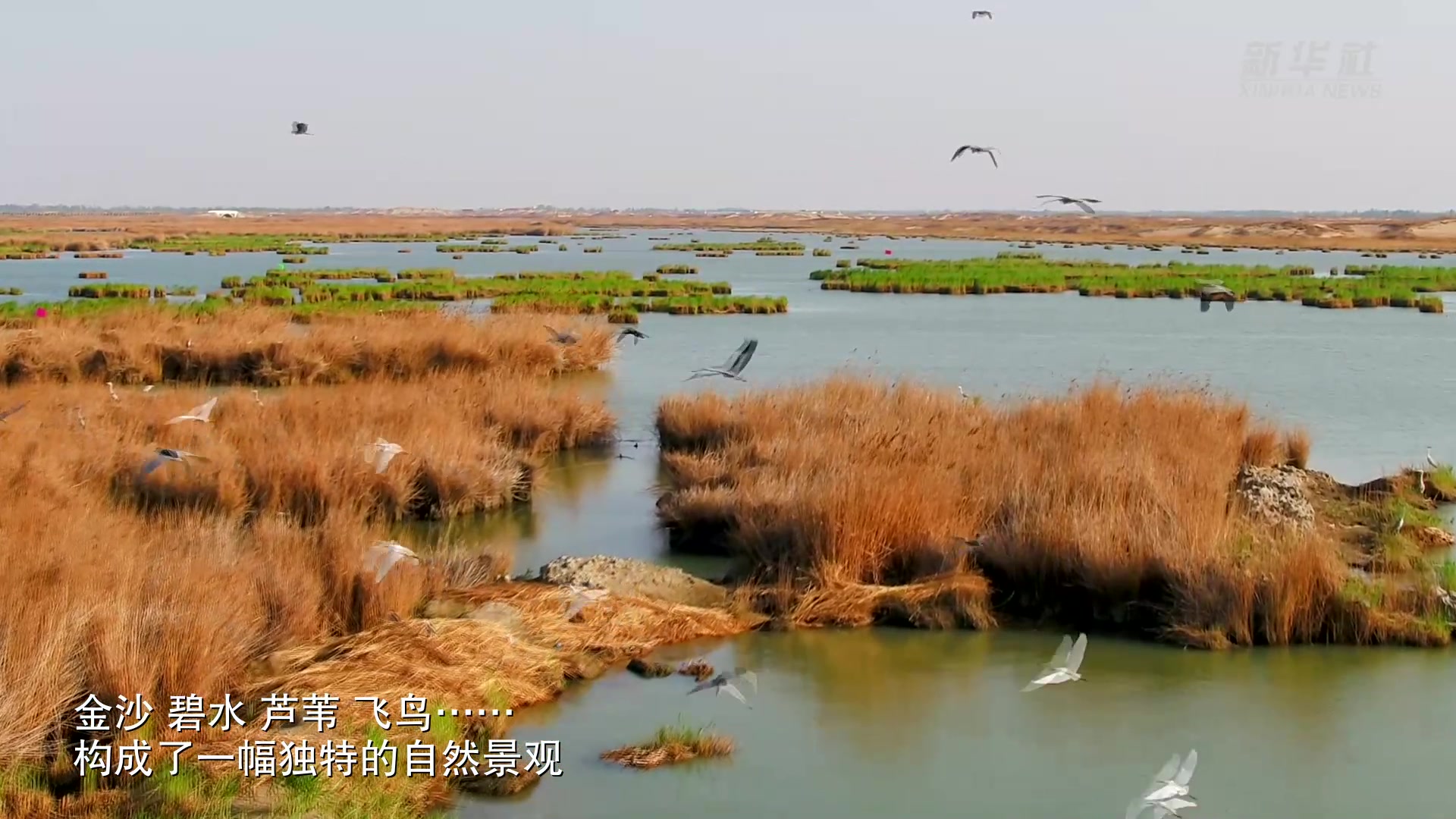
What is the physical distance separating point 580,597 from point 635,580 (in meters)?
0.70

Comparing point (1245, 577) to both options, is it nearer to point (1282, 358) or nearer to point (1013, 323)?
point (1282, 358)

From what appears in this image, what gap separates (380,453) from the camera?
10711 mm

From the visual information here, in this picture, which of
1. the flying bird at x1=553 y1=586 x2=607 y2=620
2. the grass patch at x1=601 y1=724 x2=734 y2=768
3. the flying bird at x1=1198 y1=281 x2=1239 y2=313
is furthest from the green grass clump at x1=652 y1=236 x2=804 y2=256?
the grass patch at x1=601 y1=724 x2=734 y2=768

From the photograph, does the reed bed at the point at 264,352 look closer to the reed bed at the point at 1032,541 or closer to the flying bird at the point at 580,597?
the reed bed at the point at 1032,541

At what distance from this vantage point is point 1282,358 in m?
25.1

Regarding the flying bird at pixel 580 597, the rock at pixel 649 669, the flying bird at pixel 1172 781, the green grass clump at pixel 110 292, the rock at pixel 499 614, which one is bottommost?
the green grass clump at pixel 110 292

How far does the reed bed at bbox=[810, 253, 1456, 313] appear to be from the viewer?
39.5 meters

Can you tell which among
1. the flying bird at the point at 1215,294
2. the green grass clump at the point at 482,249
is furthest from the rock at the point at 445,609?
the green grass clump at the point at 482,249

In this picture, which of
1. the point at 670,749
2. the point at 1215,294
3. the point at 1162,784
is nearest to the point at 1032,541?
the point at 1162,784

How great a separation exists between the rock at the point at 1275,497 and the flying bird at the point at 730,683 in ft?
14.7

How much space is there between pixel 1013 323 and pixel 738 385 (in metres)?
13.9

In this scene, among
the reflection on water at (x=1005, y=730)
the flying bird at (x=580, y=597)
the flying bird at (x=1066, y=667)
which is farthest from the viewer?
the flying bird at (x=580, y=597)

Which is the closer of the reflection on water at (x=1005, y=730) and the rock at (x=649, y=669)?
the reflection on water at (x=1005, y=730)

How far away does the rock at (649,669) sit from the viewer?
25.2 feet
